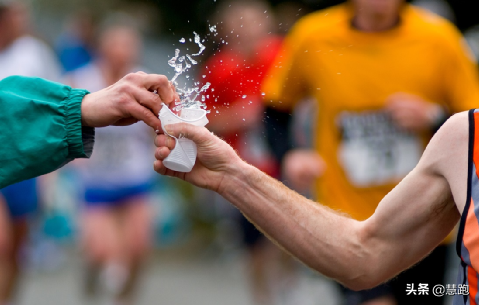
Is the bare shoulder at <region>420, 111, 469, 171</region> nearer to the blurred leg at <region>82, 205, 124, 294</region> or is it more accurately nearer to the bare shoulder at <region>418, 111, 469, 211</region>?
the bare shoulder at <region>418, 111, 469, 211</region>

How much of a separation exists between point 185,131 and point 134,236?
3.84m

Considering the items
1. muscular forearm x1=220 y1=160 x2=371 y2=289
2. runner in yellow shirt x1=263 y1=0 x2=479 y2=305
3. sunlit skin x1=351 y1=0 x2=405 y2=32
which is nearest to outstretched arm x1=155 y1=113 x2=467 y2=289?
muscular forearm x1=220 y1=160 x2=371 y2=289

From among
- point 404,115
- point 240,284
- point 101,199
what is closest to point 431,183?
point 404,115

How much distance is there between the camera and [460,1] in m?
11.3

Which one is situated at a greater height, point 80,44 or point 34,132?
point 34,132

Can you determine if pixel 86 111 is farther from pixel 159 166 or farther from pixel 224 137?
pixel 224 137

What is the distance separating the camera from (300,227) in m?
2.28

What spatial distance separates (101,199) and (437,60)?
9.96 feet

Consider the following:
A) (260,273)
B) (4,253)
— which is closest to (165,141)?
(4,253)

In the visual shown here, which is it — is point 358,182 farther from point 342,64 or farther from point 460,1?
point 460,1

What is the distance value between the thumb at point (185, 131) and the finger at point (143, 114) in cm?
5

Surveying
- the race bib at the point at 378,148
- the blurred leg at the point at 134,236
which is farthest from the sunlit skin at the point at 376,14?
the blurred leg at the point at 134,236

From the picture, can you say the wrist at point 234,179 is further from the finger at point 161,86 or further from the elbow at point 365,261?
the elbow at point 365,261

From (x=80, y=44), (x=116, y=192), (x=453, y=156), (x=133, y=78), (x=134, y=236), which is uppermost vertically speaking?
(x=133, y=78)
